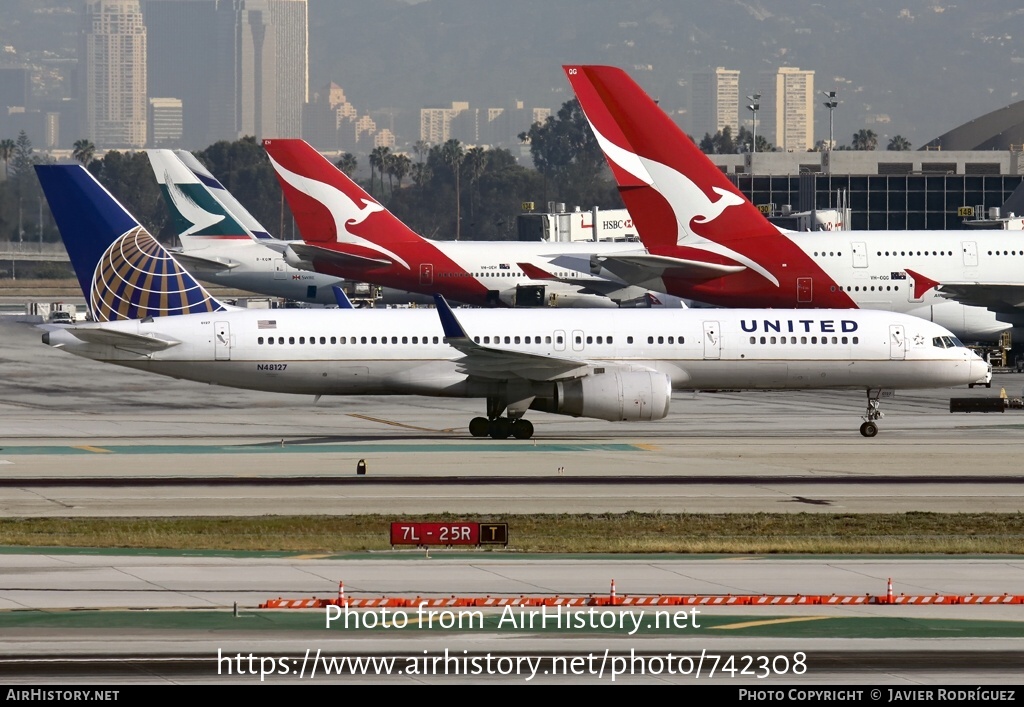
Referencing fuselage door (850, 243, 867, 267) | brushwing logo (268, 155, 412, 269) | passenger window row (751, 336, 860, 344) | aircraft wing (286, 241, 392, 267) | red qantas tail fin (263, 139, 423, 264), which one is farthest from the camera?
aircraft wing (286, 241, 392, 267)

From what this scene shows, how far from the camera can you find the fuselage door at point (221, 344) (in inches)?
1839

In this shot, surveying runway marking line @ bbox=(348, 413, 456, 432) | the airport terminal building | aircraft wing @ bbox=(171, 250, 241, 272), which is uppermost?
the airport terminal building

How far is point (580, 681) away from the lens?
18.2 meters

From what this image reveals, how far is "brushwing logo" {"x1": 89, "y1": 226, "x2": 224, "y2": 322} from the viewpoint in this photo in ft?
157

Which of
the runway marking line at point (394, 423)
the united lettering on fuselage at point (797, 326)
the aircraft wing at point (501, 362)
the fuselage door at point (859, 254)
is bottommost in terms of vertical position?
the runway marking line at point (394, 423)

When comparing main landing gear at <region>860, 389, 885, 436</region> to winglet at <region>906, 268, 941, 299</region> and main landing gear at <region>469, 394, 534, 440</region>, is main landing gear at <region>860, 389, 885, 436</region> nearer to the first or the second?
main landing gear at <region>469, 394, 534, 440</region>

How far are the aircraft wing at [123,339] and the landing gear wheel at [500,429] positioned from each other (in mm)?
9810

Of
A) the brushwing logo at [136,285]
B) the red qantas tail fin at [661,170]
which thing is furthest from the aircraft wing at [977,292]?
the brushwing logo at [136,285]

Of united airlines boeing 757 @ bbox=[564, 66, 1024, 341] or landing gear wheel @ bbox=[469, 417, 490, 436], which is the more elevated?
united airlines boeing 757 @ bbox=[564, 66, 1024, 341]

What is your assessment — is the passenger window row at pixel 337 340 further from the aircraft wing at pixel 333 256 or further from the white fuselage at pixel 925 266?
the aircraft wing at pixel 333 256

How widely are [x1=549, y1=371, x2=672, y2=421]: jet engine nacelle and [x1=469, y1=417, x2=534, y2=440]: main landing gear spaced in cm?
177

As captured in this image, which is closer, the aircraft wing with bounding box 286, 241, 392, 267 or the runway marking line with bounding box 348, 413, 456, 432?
the runway marking line with bounding box 348, 413, 456, 432

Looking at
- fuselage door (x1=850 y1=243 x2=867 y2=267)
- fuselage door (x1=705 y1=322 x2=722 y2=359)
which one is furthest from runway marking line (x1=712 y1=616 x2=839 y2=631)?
fuselage door (x1=850 y1=243 x2=867 y2=267)
